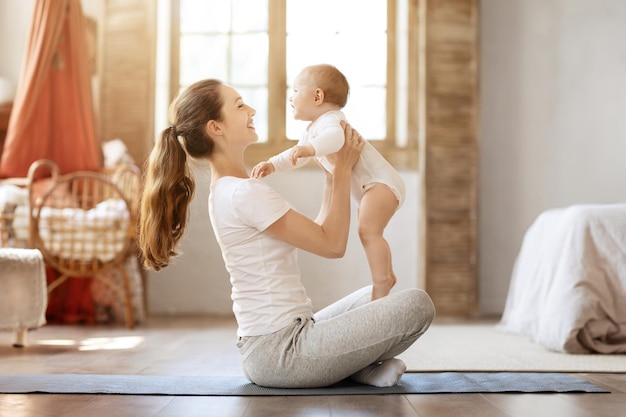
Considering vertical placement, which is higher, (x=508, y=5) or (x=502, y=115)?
(x=508, y=5)

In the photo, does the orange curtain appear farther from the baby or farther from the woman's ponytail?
the woman's ponytail

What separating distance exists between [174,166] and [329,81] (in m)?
0.60

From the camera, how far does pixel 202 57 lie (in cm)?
474

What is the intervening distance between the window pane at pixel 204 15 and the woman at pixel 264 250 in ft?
9.25

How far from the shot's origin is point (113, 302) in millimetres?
4125

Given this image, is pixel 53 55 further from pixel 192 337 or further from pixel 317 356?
pixel 317 356

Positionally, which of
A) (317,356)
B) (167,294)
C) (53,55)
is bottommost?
(167,294)

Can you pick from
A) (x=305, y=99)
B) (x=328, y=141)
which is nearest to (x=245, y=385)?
(x=328, y=141)

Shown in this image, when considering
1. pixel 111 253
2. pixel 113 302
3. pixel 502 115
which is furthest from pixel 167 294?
pixel 502 115

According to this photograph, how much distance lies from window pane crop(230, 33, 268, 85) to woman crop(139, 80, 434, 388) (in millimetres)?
2721

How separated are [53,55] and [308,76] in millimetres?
2415

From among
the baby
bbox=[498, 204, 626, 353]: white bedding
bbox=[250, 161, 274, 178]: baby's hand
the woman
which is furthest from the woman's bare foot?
bbox=[498, 204, 626, 353]: white bedding

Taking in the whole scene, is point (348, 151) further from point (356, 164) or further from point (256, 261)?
point (256, 261)

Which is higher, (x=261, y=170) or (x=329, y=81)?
(x=329, y=81)
